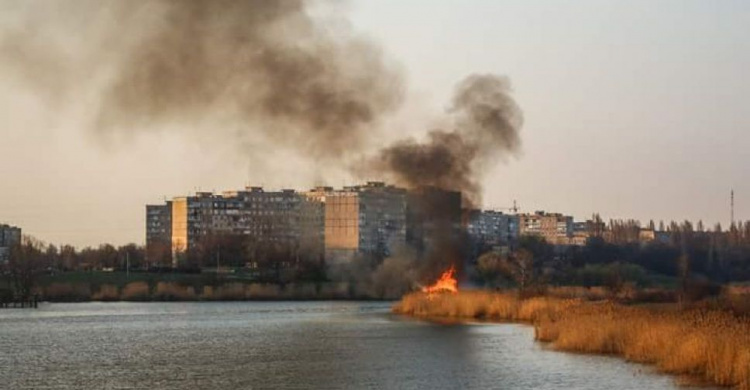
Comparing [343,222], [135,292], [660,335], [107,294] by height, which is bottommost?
[660,335]

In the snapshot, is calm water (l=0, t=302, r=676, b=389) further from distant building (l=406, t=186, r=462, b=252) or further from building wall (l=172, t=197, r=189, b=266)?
building wall (l=172, t=197, r=189, b=266)

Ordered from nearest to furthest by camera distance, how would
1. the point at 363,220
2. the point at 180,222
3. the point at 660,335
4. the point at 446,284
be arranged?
the point at 660,335 → the point at 446,284 → the point at 363,220 → the point at 180,222

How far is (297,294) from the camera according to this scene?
377ft

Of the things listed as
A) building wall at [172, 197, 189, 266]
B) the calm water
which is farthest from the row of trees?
building wall at [172, 197, 189, 266]

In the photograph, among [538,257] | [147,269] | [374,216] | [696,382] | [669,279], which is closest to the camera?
[696,382]

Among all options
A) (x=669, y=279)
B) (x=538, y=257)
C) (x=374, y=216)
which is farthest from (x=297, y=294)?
(x=669, y=279)

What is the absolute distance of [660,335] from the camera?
36.2 meters

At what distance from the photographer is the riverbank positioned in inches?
1155

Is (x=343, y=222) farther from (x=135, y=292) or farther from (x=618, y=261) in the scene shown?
(x=618, y=261)

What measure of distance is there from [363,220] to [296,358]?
70039 millimetres

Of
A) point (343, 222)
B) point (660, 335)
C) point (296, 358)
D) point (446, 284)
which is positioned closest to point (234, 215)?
point (343, 222)

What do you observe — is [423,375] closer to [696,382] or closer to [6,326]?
[696,382]

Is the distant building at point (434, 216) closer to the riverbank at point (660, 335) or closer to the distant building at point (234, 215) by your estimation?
the riverbank at point (660, 335)

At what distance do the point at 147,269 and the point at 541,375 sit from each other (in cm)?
10619
